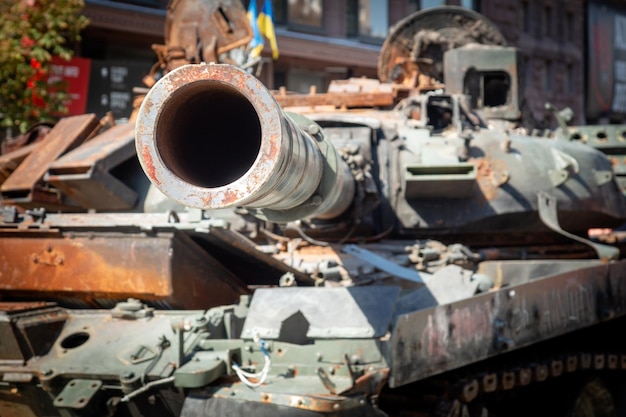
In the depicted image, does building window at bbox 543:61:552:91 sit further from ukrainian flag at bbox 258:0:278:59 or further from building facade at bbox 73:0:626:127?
ukrainian flag at bbox 258:0:278:59

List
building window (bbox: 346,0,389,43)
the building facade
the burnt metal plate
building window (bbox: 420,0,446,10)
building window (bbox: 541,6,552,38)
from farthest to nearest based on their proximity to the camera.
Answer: building window (bbox: 541,6,552,38), building window (bbox: 420,0,446,10), building window (bbox: 346,0,389,43), the building facade, the burnt metal plate

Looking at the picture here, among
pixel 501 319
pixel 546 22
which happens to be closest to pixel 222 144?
pixel 501 319

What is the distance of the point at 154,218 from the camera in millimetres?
4668

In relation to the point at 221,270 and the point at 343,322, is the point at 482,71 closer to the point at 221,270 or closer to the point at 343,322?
the point at 221,270

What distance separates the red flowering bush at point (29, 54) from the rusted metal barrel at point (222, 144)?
9191mm

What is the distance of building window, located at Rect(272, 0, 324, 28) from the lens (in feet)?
65.0

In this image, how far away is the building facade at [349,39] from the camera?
16672 millimetres

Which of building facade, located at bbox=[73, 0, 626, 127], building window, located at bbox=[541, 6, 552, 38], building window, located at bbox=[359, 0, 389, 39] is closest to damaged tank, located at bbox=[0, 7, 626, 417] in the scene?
building facade, located at bbox=[73, 0, 626, 127]

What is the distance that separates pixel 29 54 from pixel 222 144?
9.69 metres

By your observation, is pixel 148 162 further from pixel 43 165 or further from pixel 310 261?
pixel 43 165

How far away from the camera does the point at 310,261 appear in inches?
217

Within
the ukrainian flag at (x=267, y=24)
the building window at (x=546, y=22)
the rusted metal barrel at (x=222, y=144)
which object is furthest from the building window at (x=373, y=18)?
the rusted metal barrel at (x=222, y=144)

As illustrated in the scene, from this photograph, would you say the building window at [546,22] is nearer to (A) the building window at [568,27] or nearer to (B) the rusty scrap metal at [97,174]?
(A) the building window at [568,27]

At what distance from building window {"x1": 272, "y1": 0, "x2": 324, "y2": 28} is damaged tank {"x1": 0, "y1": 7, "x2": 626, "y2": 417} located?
12.7 m
